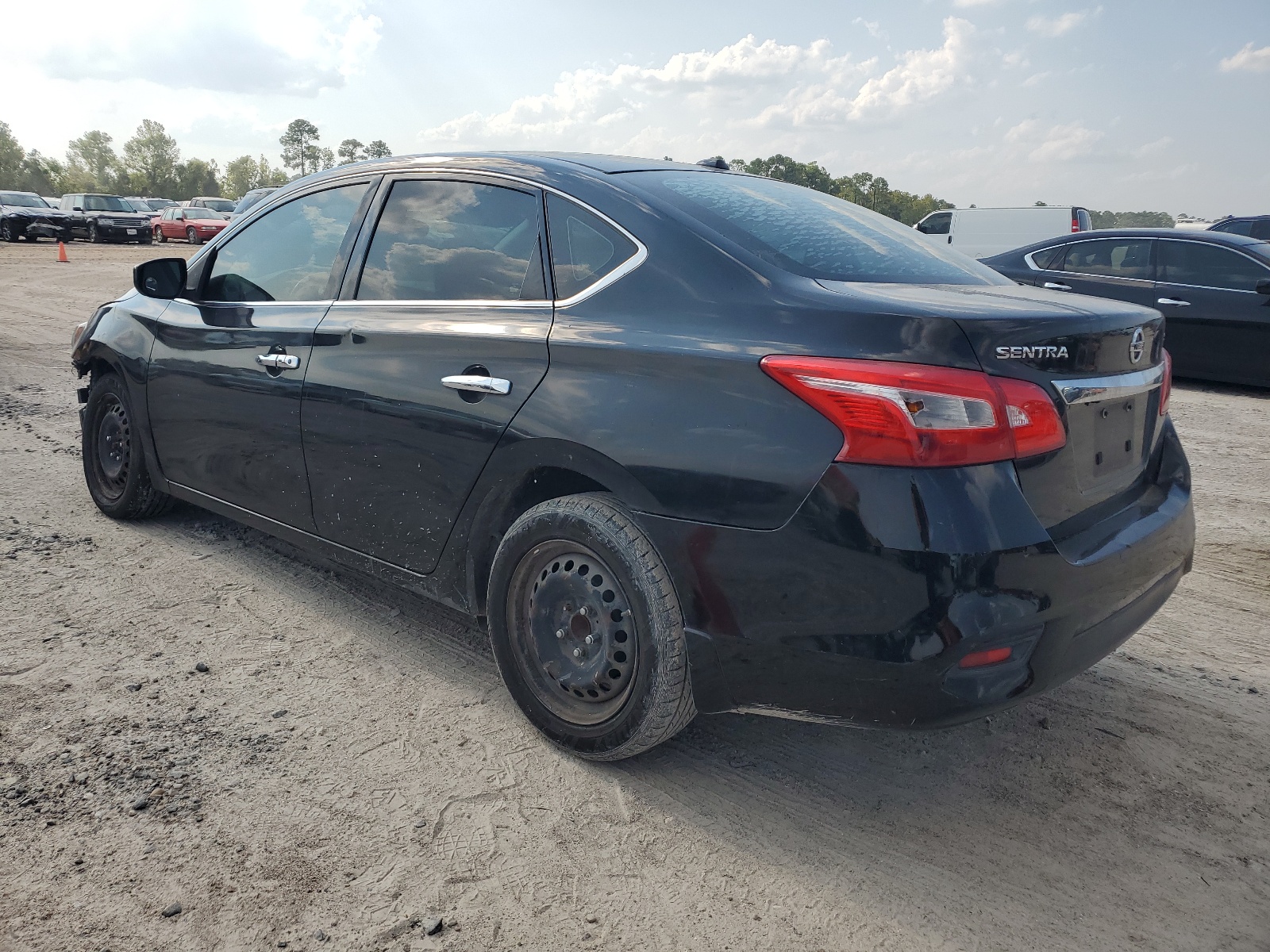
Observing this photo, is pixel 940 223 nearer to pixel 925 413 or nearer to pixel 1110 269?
pixel 1110 269

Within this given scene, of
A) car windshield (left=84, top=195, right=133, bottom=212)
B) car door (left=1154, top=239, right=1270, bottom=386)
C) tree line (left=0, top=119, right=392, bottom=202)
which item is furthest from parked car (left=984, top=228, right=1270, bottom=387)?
tree line (left=0, top=119, right=392, bottom=202)

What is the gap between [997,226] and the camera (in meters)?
23.9

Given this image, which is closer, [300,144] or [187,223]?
[187,223]

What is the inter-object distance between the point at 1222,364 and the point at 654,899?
29.3ft

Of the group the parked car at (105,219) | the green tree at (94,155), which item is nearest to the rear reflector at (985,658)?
the parked car at (105,219)

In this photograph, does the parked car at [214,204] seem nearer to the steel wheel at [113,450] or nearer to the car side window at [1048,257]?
the car side window at [1048,257]

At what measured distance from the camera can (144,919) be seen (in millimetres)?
2107

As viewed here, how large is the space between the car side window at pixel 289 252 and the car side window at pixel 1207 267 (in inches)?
334

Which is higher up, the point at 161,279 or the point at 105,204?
the point at 105,204

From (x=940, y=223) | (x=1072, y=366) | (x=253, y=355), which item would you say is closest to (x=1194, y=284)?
(x=1072, y=366)

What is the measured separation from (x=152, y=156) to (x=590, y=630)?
145 metres

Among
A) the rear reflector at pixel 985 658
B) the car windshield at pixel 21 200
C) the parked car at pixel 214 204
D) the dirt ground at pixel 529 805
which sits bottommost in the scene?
the dirt ground at pixel 529 805

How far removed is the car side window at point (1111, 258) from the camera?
9664 mm

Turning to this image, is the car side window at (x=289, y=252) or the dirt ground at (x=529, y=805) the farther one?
the car side window at (x=289, y=252)
